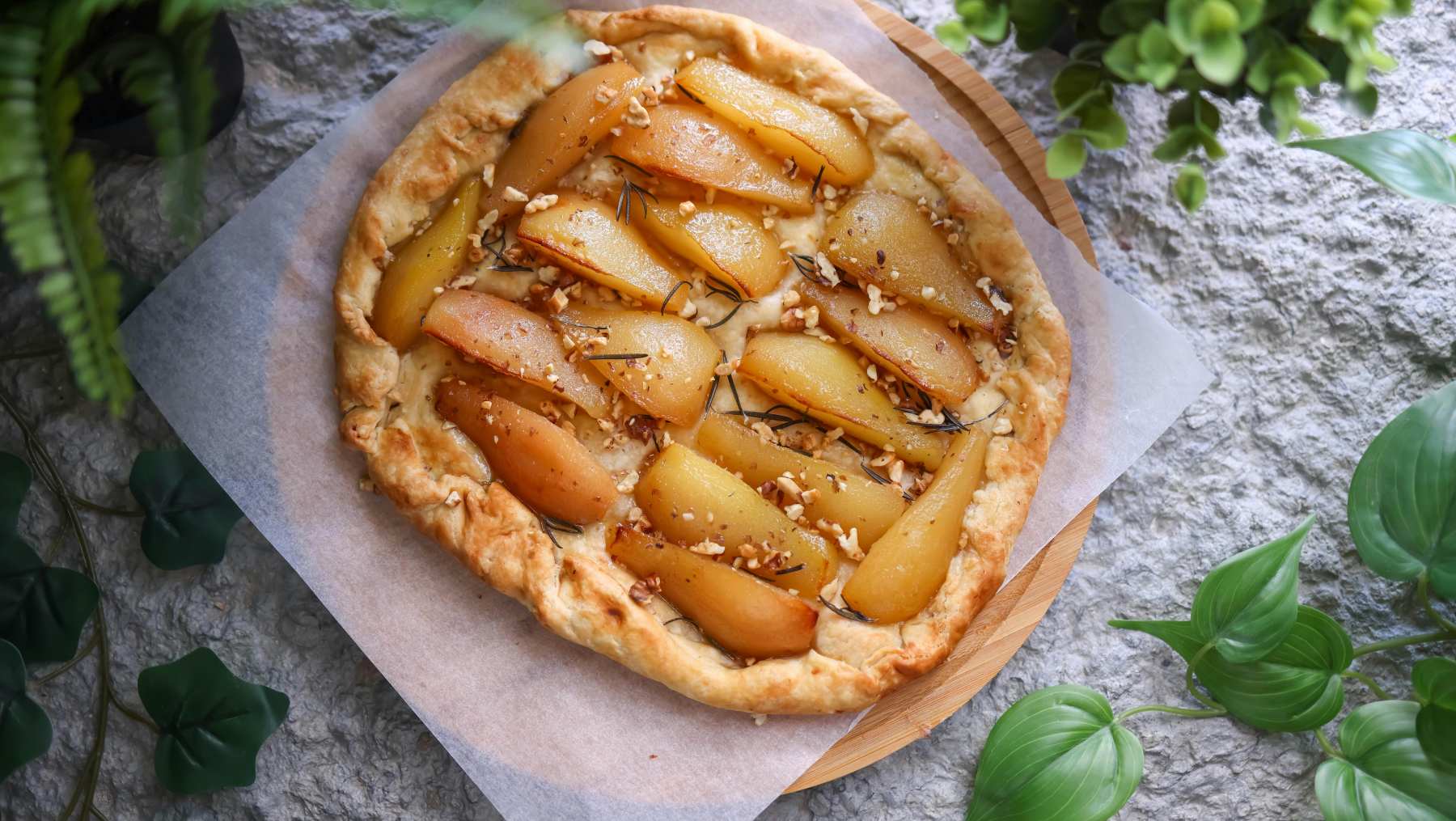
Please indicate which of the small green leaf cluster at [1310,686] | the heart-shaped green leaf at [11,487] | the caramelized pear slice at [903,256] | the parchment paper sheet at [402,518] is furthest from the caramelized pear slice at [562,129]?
the small green leaf cluster at [1310,686]

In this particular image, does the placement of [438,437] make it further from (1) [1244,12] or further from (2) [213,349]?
(1) [1244,12]

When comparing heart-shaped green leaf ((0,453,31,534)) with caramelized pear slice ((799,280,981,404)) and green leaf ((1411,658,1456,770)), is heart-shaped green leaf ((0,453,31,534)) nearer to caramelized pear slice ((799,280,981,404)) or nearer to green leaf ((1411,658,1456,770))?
caramelized pear slice ((799,280,981,404))

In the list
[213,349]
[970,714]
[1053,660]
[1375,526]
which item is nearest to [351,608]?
[213,349]

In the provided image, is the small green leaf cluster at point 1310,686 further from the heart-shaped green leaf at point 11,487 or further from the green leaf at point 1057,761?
the heart-shaped green leaf at point 11,487

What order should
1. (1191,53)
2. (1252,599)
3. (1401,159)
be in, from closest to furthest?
1. (1191,53)
2. (1401,159)
3. (1252,599)

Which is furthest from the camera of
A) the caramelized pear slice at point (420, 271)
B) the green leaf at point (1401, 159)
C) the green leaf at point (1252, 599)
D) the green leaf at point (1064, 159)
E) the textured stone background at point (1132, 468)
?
the textured stone background at point (1132, 468)

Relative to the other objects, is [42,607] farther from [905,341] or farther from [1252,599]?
[1252,599]

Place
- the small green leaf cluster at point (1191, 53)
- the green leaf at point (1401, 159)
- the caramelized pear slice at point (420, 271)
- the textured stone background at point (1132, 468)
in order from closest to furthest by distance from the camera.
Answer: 1. the small green leaf cluster at point (1191, 53)
2. the green leaf at point (1401, 159)
3. the caramelized pear slice at point (420, 271)
4. the textured stone background at point (1132, 468)

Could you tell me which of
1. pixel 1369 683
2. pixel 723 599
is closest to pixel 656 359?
pixel 723 599
